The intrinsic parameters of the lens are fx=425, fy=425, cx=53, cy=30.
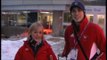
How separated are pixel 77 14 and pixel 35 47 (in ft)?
2.07

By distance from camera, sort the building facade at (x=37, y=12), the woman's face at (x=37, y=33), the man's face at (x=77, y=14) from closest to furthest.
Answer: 1. the man's face at (x=77, y=14)
2. the woman's face at (x=37, y=33)
3. the building facade at (x=37, y=12)

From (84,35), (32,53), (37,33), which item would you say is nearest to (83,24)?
(84,35)

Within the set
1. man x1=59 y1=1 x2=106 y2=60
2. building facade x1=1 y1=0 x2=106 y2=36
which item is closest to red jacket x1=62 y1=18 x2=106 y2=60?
man x1=59 y1=1 x2=106 y2=60

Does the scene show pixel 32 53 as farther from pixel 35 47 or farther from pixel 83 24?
pixel 83 24

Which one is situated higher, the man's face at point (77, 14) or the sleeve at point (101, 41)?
the man's face at point (77, 14)

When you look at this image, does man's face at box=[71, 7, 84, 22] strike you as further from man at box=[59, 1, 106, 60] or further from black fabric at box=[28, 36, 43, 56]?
black fabric at box=[28, 36, 43, 56]

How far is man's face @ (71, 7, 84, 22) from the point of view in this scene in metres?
4.38

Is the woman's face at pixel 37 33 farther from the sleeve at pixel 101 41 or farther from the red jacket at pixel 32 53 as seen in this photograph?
the sleeve at pixel 101 41

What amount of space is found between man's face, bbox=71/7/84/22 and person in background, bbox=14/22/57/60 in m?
0.42

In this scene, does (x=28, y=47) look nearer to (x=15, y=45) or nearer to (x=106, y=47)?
(x=106, y=47)

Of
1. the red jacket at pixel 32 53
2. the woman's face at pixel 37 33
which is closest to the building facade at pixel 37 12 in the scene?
the red jacket at pixel 32 53

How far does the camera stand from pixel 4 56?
1167cm

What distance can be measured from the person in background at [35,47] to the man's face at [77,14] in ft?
1.37

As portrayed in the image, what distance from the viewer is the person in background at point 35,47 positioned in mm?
4602
